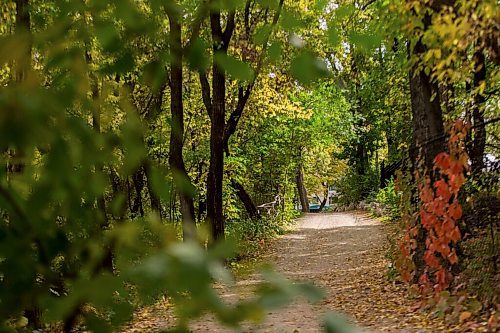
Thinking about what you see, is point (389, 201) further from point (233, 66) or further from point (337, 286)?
point (233, 66)

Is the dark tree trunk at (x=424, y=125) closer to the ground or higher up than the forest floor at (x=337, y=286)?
higher up

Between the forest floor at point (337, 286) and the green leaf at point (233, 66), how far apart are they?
307 mm

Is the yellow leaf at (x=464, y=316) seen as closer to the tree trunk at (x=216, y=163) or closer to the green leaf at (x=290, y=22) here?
the green leaf at (x=290, y=22)

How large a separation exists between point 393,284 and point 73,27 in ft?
29.2

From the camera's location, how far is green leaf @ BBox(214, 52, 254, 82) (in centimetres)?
90

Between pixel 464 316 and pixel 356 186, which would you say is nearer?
pixel 464 316

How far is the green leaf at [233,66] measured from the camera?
35.4 inches

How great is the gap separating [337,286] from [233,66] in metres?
9.70

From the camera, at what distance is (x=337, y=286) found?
33.5ft

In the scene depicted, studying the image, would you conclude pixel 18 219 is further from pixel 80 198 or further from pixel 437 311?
pixel 437 311

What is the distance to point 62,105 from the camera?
0.78 m

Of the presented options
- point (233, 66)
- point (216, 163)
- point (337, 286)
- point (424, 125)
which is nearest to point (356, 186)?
point (216, 163)

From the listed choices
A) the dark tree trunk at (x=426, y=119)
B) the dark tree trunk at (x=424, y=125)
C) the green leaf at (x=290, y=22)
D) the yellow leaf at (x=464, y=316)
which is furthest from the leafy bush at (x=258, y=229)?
the green leaf at (x=290, y=22)

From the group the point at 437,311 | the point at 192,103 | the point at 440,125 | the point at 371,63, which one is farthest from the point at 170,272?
the point at 371,63
